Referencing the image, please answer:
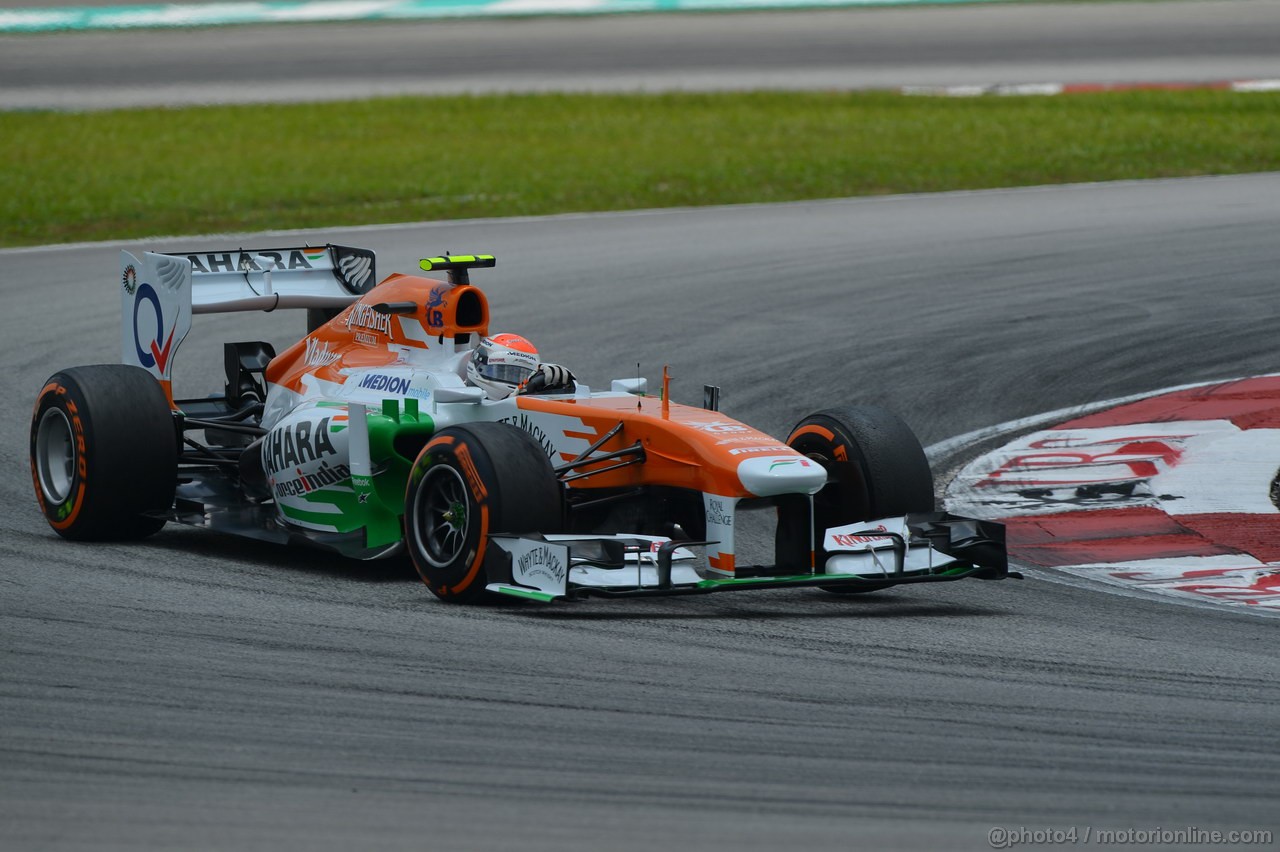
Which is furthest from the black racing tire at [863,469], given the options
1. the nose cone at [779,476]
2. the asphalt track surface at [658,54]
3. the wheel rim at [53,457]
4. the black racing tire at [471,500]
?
the asphalt track surface at [658,54]

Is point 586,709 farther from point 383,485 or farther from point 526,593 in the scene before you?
point 383,485

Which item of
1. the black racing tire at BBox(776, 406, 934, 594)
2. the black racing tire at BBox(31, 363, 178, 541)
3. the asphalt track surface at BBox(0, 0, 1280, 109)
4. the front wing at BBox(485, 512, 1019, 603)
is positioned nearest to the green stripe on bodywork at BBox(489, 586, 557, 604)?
the front wing at BBox(485, 512, 1019, 603)

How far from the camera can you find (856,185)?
76.3 ft

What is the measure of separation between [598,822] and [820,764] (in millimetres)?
849

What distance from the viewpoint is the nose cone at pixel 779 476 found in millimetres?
7840

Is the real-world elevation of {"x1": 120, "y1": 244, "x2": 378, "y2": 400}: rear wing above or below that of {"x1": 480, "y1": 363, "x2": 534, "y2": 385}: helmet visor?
above

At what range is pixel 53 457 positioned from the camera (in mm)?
9711

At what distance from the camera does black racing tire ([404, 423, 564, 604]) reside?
7699 mm

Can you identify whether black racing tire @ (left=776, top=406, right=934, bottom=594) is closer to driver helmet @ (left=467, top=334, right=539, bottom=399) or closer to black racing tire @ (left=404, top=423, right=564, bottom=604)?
black racing tire @ (left=404, top=423, right=564, bottom=604)

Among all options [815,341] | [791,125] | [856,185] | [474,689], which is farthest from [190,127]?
[474,689]

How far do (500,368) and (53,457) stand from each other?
2.56 metres

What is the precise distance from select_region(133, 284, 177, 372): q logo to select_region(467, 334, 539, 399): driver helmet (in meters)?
2.14

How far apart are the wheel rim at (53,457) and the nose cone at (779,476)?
12.6ft

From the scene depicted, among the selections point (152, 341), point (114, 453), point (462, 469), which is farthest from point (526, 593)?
point (152, 341)
